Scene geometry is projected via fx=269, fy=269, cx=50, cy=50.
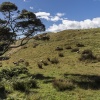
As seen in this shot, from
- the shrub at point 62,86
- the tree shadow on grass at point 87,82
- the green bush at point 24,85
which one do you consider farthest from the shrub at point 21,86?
the tree shadow on grass at point 87,82

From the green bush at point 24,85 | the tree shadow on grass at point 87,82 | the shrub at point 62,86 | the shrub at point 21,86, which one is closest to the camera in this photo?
the shrub at point 62,86

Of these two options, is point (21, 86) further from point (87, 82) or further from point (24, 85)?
point (87, 82)

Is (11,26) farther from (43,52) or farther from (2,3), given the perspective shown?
(43,52)

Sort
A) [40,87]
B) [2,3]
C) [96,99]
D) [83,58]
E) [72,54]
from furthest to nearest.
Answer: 1. [72,54]
2. [83,58]
3. [2,3]
4. [40,87]
5. [96,99]

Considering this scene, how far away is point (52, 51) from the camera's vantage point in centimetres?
4897

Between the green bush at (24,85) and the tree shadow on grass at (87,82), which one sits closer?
the green bush at (24,85)

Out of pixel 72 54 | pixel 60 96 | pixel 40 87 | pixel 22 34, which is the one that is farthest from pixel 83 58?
pixel 60 96

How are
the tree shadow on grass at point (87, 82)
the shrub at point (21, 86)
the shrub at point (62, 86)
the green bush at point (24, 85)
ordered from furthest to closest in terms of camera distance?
the tree shadow on grass at point (87, 82)
the green bush at point (24, 85)
the shrub at point (21, 86)
the shrub at point (62, 86)

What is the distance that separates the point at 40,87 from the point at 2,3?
49.7 ft

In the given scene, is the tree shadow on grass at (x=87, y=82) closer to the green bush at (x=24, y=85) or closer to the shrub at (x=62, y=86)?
the shrub at (x=62, y=86)

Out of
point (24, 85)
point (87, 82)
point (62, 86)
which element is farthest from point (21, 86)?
point (87, 82)

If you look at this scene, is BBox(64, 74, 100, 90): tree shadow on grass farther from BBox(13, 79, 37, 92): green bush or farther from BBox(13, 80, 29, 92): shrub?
BBox(13, 80, 29, 92): shrub

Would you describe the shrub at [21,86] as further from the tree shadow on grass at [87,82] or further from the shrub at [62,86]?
the tree shadow on grass at [87,82]

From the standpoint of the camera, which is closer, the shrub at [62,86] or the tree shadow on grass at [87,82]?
the shrub at [62,86]
